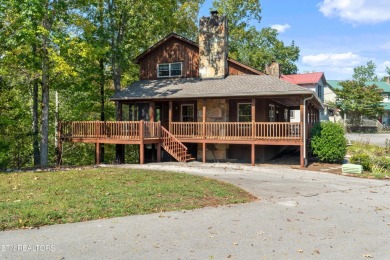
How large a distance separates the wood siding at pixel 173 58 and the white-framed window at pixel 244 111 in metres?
3.84

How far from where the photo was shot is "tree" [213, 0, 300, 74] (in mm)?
36469

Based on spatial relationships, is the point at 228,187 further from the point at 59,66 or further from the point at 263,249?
the point at 59,66

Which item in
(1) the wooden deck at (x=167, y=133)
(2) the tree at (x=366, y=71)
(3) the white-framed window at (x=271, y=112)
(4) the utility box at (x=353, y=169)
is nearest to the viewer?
(4) the utility box at (x=353, y=169)

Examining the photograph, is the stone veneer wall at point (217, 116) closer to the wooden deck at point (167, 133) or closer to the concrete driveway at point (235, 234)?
the wooden deck at point (167, 133)

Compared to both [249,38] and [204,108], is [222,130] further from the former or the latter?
[249,38]

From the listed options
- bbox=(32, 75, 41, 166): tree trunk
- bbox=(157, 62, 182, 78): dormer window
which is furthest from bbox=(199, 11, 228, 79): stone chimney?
bbox=(32, 75, 41, 166): tree trunk

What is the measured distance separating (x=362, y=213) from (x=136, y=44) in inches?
835

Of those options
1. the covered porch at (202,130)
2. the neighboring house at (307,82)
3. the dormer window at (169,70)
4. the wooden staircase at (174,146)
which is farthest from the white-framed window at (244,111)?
the neighboring house at (307,82)

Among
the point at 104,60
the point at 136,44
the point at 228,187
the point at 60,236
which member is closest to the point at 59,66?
the point at 104,60

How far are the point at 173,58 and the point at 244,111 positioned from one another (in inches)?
245

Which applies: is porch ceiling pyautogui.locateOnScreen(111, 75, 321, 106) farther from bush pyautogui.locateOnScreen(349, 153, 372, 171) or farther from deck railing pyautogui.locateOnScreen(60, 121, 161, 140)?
bush pyautogui.locateOnScreen(349, 153, 372, 171)

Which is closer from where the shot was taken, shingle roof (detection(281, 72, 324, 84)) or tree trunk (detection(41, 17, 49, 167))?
tree trunk (detection(41, 17, 49, 167))

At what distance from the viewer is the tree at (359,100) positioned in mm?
43469

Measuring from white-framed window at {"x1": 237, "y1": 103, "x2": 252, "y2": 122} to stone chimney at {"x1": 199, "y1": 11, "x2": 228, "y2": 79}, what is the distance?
8.10 ft
